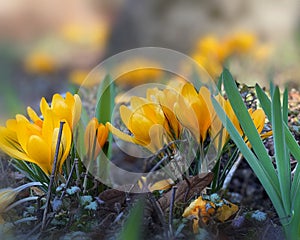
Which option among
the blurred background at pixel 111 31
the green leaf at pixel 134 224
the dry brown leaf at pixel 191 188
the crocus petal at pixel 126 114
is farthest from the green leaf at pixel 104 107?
the blurred background at pixel 111 31

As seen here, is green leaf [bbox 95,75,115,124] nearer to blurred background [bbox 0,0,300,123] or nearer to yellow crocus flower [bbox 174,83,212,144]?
yellow crocus flower [bbox 174,83,212,144]

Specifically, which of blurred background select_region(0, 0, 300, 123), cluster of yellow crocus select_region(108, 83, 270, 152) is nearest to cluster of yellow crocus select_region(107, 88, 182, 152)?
cluster of yellow crocus select_region(108, 83, 270, 152)

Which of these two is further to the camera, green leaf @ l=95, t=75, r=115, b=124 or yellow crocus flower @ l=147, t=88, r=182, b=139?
green leaf @ l=95, t=75, r=115, b=124

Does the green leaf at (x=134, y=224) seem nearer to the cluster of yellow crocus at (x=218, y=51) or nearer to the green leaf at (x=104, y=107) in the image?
the green leaf at (x=104, y=107)

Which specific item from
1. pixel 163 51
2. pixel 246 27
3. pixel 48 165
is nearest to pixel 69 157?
pixel 48 165

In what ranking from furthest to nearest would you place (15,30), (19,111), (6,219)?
(15,30) < (19,111) < (6,219)

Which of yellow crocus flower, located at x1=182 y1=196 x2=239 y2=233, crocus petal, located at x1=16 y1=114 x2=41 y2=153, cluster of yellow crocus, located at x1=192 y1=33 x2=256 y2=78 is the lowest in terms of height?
yellow crocus flower, located at x1=182 y1=196 x2=239 y2=233

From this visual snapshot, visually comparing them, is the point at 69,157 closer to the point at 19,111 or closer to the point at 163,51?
the point at 19,111
